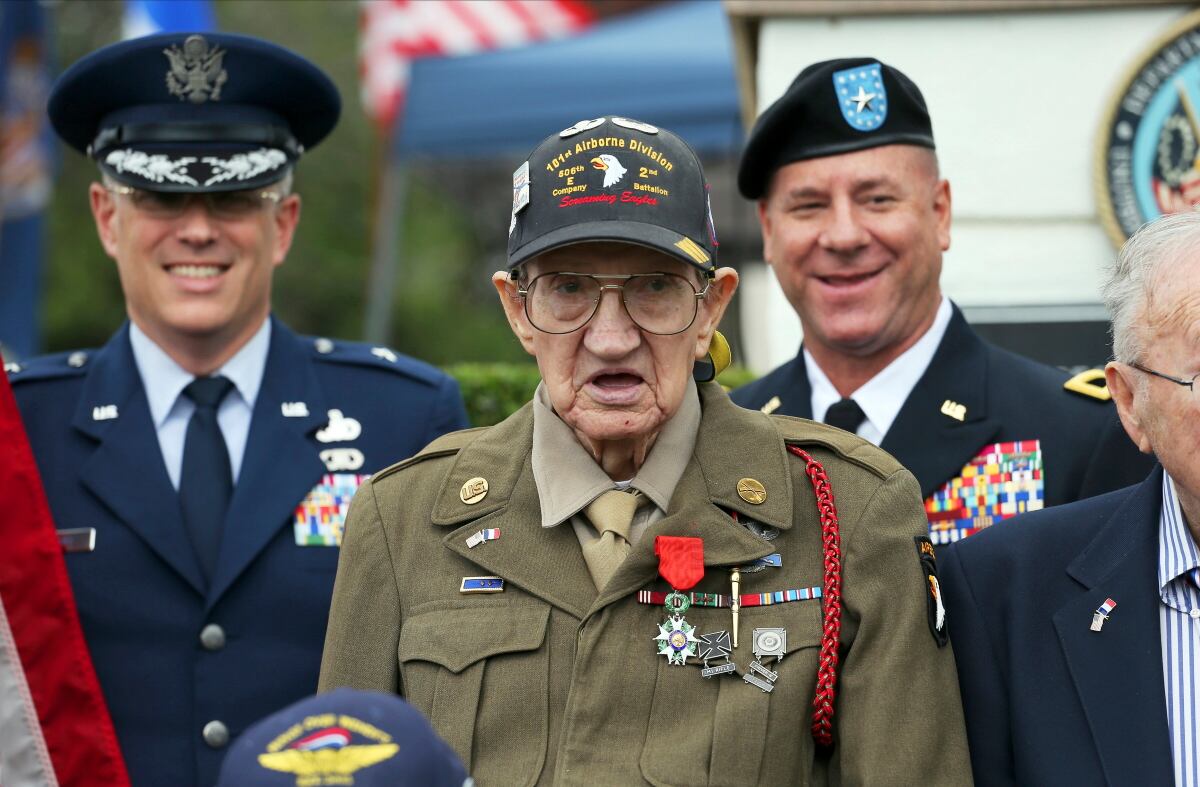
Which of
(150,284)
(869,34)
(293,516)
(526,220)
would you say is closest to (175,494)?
(293,516)

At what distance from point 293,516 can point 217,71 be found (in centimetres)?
119

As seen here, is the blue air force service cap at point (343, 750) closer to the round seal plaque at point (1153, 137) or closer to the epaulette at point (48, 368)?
the epaulette at point (48, 368)

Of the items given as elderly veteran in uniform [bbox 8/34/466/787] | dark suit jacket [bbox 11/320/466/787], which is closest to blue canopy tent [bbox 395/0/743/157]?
elderly veteran in uniform [bbox 8/34/466/787]

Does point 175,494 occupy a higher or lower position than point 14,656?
higher

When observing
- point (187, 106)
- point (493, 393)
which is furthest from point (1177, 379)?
point (493, 393)

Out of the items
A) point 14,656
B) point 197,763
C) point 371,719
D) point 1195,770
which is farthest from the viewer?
point 197,763

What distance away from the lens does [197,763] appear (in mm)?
3678

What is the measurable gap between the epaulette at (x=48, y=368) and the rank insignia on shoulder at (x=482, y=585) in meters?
1.66

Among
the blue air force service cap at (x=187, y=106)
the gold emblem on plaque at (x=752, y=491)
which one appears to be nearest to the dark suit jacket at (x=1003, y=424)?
the gold emblem on plaque at (x=752, y=491)

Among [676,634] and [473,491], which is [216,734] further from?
[676,634]

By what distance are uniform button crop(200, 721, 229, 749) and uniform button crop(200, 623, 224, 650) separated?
18 cm

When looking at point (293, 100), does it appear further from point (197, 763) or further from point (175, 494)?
point (197, 763)

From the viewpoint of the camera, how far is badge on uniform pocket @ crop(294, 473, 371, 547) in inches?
154

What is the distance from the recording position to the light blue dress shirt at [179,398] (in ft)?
12.9
